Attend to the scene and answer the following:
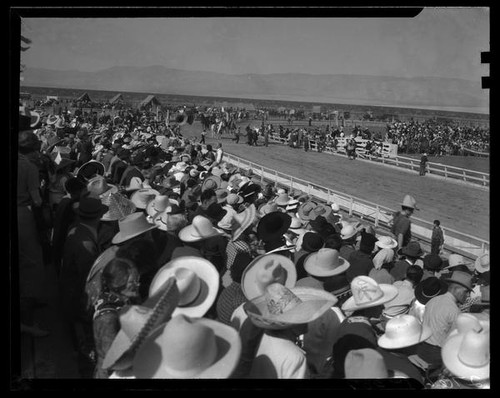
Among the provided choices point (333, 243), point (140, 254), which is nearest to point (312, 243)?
point (333, 243)

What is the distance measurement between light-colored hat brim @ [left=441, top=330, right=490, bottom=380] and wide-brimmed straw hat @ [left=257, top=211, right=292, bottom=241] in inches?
107

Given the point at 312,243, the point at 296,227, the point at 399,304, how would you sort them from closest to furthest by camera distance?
the point at 399,304 → the point at 312,243 → the point at 296,227

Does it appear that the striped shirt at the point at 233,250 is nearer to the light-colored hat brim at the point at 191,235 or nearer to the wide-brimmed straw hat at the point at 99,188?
the light-colored hat brim at the point at 191,235

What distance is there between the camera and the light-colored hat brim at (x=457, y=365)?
3.32 meters

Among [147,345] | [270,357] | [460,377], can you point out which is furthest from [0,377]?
[460,377]

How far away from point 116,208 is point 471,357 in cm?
446

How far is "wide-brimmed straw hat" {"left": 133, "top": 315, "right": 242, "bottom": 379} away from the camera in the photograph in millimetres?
2717

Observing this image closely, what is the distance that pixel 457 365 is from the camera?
11.1 ft

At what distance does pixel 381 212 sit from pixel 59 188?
8292 mm

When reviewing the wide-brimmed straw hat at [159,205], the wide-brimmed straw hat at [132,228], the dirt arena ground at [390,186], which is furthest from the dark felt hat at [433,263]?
the dirt arena ground at [390,186]

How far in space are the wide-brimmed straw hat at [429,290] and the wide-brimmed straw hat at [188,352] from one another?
2.20 meters

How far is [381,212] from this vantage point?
43.5ft

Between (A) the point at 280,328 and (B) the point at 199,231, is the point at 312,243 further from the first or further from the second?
(A) the point at 280,328
